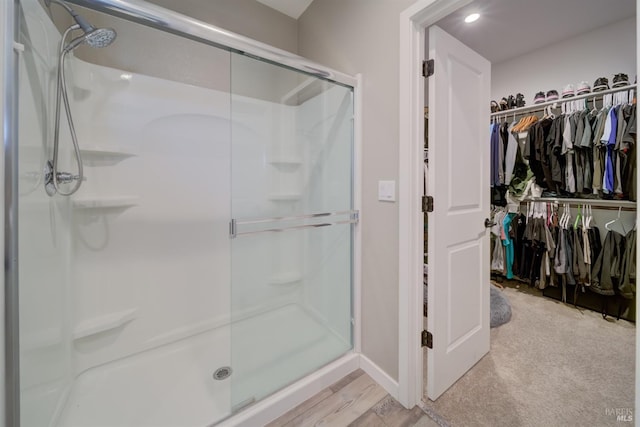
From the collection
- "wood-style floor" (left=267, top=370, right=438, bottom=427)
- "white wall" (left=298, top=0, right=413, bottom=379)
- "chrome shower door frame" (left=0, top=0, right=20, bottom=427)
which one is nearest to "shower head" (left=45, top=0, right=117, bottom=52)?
"chrome shower door frame" (left=0, top=0, right=20, bottom=427)

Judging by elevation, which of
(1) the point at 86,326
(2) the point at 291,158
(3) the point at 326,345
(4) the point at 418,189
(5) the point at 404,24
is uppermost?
(5) the point at 404,24

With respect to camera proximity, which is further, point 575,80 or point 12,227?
point 575,80

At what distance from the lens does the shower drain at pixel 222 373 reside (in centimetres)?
148

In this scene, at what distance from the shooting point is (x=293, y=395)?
135 centimetres

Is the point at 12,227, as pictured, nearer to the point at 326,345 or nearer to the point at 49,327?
the point at 49,327

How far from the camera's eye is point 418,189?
1320mm

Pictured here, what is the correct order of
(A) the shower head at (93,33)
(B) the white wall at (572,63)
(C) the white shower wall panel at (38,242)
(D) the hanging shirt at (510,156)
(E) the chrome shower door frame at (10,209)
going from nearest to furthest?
1. (E) the chrome shower door frame at (10,209)
2. (C) the white shower wall panel at (38,242)
3. (A) the shower head at (93,33)
4. (B) the white wall at (572,63)
5. (D) the hanging shirt at (510,156)

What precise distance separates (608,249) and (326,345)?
8.50ft

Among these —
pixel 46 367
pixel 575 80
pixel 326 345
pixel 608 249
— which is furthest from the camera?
pixel 575 80

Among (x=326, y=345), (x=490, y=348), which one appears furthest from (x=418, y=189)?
(x=490, y=348)

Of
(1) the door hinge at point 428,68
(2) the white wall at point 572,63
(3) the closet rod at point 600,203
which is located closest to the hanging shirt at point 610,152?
(3) the closet rod at point 600,203

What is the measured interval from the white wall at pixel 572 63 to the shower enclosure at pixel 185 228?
271 cm

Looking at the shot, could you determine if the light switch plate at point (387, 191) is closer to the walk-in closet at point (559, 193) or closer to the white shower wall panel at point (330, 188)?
the white shower wall panel at point (330, 188)

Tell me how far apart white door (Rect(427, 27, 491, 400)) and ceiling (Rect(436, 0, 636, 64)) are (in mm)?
982
